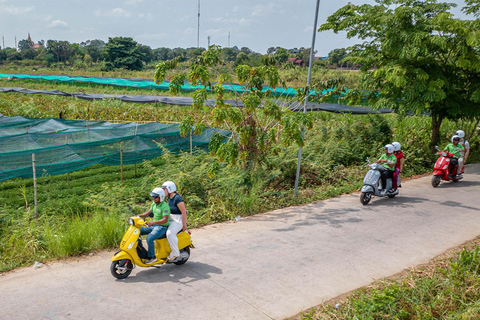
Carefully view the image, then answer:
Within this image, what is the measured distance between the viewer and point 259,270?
6316 millimetres

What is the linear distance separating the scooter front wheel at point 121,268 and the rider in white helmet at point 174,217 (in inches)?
24.4

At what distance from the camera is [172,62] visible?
31.6ft

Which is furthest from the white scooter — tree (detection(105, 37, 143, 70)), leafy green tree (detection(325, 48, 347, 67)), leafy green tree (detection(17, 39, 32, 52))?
leafy green tree (detection(17, 39, 32, 52))

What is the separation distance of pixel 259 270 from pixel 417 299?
2.29m

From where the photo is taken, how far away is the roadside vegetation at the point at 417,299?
16.2ft

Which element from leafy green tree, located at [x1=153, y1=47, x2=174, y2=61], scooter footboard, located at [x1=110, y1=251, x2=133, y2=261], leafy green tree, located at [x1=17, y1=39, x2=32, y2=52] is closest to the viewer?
scooter footboard, located at [x1=110, y1=251, x2=133, y2=261]

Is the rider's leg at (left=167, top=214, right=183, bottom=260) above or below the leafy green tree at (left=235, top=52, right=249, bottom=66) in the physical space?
below

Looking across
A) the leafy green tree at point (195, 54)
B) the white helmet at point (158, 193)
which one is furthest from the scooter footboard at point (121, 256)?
the leafy green tree at point (195, 54)

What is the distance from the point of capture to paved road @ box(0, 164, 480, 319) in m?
5.21

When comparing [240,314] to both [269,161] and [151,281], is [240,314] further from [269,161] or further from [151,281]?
[269,161]

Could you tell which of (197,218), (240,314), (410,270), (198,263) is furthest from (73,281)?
(410,270)

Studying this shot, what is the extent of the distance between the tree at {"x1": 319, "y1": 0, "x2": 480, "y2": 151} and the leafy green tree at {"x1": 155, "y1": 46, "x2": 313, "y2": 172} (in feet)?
13.6

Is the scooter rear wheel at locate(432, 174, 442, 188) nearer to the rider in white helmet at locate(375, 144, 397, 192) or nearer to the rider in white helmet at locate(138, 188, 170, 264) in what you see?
the rider in white helmet at locate(375, 144, 397, 192)

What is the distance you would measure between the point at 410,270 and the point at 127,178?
29.9ft
